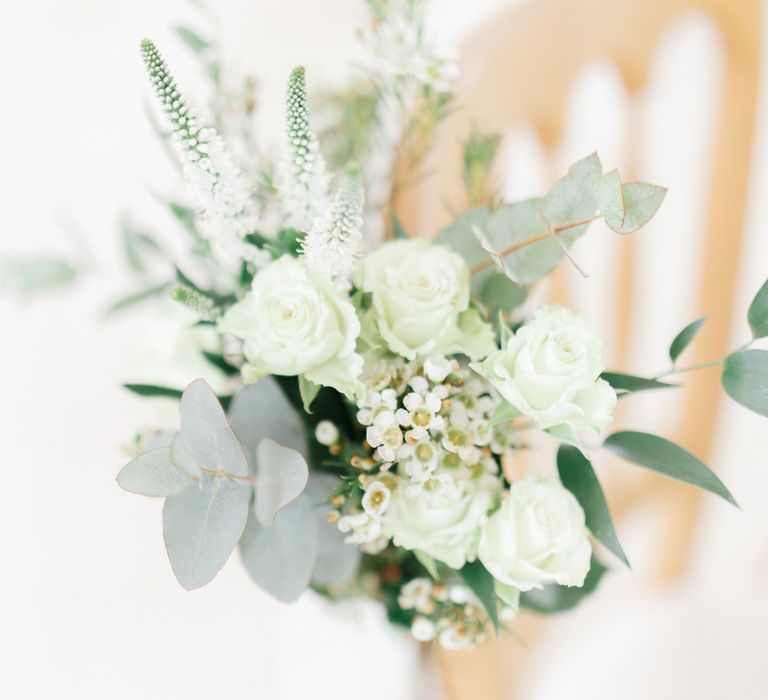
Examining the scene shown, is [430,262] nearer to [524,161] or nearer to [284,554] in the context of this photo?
[284,554]

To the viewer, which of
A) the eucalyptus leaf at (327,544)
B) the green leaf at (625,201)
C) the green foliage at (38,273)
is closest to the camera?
the green leaf at (625,201)

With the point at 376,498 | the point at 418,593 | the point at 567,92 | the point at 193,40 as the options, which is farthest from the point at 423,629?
the point at 567,92

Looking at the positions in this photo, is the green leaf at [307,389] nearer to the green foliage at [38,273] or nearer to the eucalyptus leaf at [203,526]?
the eucalyptus leaf at [203,526]

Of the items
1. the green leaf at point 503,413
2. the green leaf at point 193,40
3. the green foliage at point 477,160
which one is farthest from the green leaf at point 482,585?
the green leaf at point 193,40

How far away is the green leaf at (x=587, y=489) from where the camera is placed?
15.3 inches

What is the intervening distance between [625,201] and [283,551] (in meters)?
0.25

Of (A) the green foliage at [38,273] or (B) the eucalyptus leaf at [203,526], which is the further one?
(A) the green foliage at [38,273]

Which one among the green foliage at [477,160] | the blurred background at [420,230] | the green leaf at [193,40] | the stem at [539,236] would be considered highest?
the green leaf at [193,40]

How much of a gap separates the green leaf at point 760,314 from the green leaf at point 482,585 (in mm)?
189

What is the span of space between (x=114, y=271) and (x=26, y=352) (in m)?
0.15

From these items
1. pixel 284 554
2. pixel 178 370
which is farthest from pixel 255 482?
pixel 178 370

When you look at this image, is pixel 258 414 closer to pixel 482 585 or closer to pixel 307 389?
pixel 307 389

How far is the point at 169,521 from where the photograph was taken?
353mm

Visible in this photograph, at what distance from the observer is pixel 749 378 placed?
370 mm
